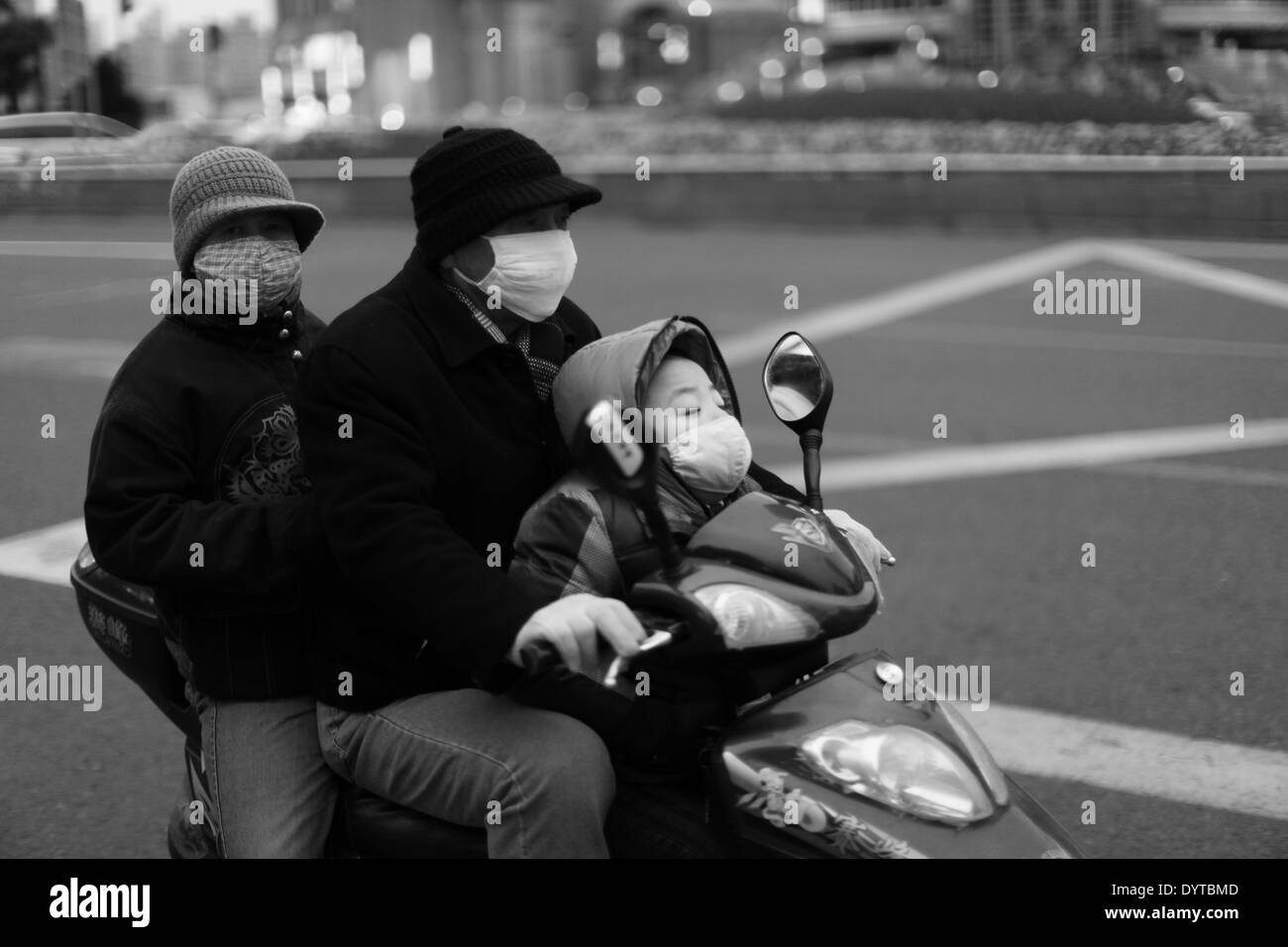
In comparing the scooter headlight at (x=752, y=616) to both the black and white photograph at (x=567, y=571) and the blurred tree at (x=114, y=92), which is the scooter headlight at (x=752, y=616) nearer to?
the black and white photograph at (x=567, y=571)

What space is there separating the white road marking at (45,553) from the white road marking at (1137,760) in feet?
11.2

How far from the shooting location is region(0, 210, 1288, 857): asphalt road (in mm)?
4129

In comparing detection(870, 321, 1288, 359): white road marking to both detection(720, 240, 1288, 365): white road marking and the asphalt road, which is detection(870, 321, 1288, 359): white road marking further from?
detection(720, 240, 1288, 365): white road marking

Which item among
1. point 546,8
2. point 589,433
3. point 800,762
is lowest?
point 800,762

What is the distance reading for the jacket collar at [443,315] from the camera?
240 cm

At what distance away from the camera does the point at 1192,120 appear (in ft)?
10.9

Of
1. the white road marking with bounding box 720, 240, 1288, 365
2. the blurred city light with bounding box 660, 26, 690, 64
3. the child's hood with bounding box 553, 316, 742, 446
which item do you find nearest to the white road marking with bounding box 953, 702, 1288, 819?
the child's hood with bounding box 553, 316, 742, 446

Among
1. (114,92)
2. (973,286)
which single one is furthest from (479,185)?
(973,286)

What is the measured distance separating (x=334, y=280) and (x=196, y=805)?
12.3m

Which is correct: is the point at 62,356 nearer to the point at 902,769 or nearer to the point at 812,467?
the point at 812,467

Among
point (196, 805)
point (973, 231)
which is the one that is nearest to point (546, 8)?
point (973, 231)

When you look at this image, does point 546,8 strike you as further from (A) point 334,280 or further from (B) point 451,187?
(B) point 451,187

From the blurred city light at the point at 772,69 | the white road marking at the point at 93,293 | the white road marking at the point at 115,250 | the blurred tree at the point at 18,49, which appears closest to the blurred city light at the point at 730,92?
the blurred city light at the point at 772,69
